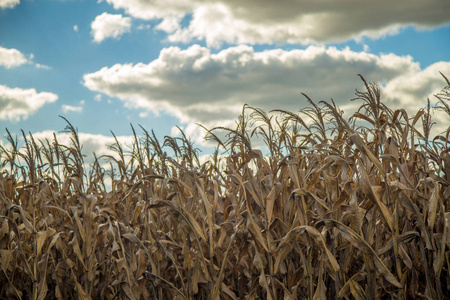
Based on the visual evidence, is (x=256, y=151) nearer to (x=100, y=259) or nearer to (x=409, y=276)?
(x=409, y=276)

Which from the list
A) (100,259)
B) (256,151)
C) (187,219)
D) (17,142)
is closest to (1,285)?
(100,259)

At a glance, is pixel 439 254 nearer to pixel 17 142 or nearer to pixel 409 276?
pixel 409 276

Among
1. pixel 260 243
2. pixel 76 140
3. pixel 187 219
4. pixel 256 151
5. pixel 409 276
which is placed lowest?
pixel 409 276

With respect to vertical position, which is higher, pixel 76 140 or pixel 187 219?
pixel 76 140

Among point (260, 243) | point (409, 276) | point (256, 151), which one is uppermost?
point (256, 151)

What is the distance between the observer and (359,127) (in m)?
3.90

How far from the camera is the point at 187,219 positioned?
2.55 meters

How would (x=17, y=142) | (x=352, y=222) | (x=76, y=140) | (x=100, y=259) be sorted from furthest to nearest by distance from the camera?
(x=17, y=142) → (x=76, y=140) → (x=100, y=259) → (x=352, y=222)

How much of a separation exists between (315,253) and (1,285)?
2868mm

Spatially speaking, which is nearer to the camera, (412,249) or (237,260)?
(412,249)

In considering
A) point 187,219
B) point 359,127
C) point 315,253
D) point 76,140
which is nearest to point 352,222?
point 315,253

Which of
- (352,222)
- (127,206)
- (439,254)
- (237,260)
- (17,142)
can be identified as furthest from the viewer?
(17,142)

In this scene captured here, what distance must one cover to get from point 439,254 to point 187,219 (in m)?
1.41

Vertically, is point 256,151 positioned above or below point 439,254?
above
